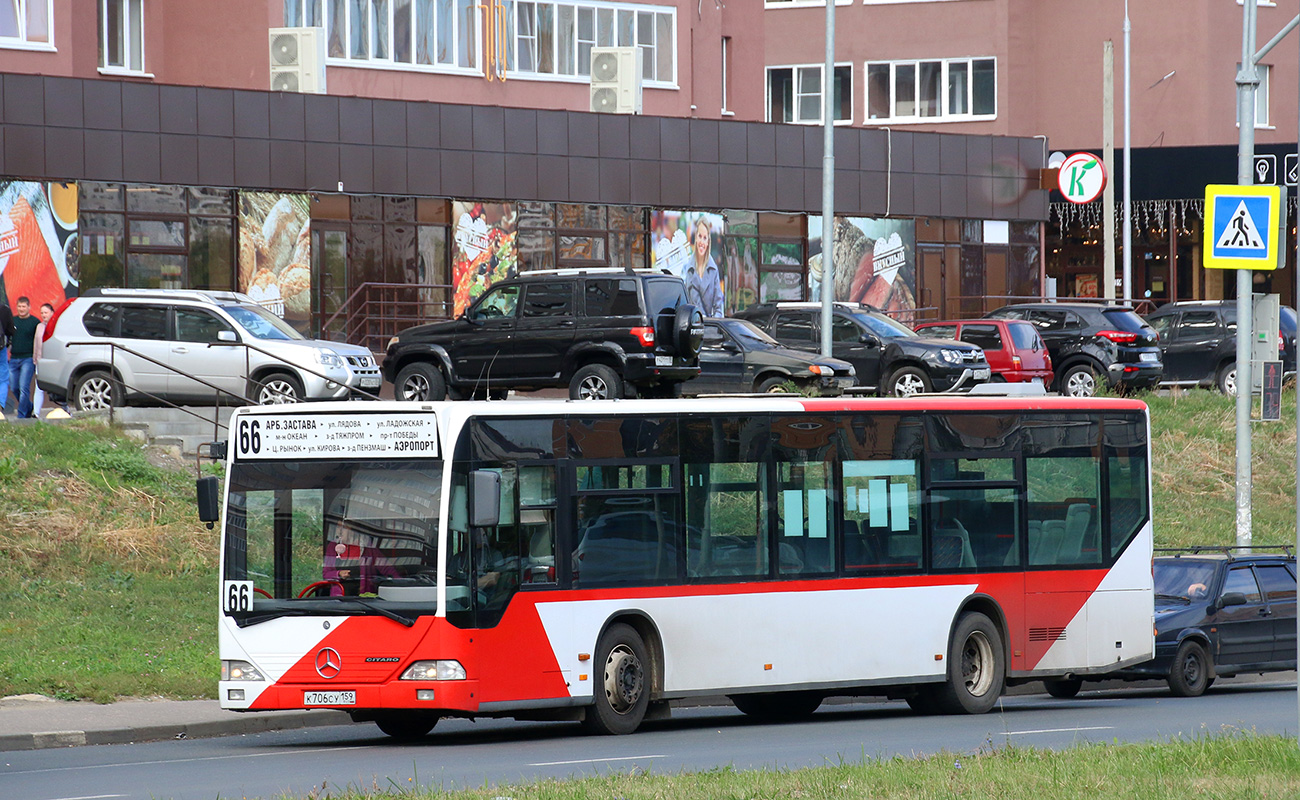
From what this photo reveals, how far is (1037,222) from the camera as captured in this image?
47.3 meters

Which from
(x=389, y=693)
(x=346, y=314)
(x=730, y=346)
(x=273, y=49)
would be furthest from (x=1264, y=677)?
(x=273, y=49)

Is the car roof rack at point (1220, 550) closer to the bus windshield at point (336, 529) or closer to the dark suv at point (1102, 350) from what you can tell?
the bus windshield at point (336, 529)

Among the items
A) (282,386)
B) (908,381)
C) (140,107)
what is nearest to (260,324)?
(282,386)

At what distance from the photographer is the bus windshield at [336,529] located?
1344 centimetres

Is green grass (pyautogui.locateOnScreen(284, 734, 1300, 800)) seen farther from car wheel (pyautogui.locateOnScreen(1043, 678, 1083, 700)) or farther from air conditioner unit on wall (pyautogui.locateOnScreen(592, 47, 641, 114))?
air conditioner unit on wall (pyautogui.locateOnScreen(592, 47, 641, 114))

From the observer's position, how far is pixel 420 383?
2680 centimetres

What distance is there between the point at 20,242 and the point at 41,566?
1417 cm

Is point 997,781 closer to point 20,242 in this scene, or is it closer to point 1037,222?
point 20,242

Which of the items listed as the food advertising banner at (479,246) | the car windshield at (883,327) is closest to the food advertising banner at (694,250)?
the food advertising banner at (479,246)

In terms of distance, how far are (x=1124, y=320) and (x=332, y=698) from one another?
2247cm

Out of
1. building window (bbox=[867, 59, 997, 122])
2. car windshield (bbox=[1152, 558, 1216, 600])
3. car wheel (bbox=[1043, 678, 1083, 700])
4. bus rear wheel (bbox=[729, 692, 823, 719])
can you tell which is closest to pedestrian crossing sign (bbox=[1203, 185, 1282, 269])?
car windshield (bbox=[1152, 558, 1216, 600])

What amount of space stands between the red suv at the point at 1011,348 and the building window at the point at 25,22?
18.2 metres

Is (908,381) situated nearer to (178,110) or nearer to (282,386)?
(282,386)

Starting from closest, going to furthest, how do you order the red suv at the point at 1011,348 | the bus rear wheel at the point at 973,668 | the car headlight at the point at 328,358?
the bus rear wheel at the point at 973,668
the car headlight at the point at 328,358
the red suv at the point at 1011,348
